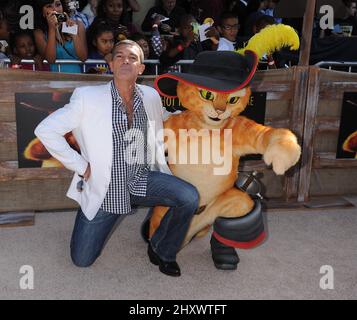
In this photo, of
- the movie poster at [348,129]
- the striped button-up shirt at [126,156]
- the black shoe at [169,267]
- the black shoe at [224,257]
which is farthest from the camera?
the movie poster at [348,129]

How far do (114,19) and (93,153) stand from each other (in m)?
3.00

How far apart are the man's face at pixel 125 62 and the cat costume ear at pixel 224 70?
0.70 feet

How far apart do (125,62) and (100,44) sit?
6.52 feet

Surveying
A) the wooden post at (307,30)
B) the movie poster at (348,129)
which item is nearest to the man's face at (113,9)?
the wooden post at (307,30)

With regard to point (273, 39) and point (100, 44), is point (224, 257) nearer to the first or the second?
point (273, 39)

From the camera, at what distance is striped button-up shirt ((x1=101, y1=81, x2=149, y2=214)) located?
3.07m

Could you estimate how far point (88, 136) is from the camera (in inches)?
119

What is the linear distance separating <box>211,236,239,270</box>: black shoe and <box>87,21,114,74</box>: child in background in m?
2.22

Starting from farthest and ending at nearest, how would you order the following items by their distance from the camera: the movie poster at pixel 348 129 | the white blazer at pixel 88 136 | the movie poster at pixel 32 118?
the movie poster at pixel 348 129 → the movie poster at pixel 32 118 → the white blazer at pixel 88 136

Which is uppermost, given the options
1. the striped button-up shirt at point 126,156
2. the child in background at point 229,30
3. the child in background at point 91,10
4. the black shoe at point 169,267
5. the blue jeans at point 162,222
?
the child in background at point 91,10

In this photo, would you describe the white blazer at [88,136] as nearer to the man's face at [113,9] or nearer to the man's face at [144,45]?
the man's face at [144,45]

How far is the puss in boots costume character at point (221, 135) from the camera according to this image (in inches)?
121
